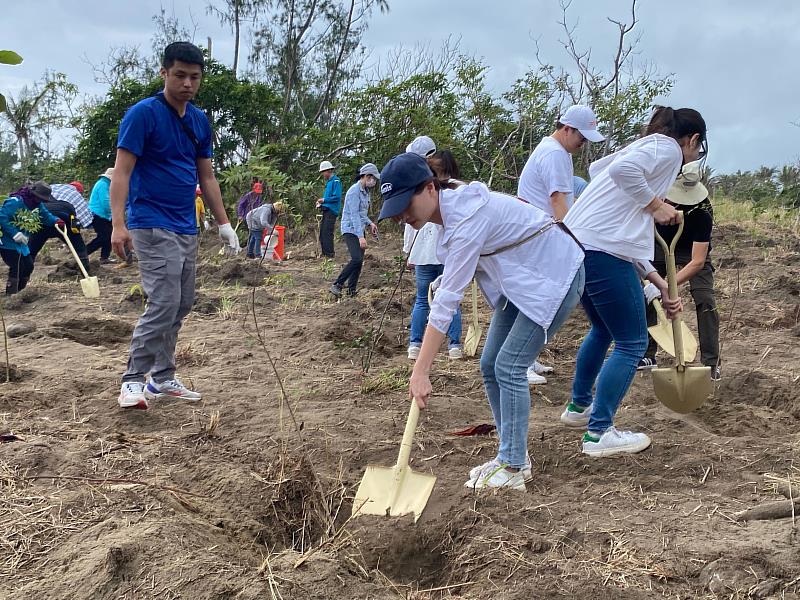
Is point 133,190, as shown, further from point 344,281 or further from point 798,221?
point 798,221

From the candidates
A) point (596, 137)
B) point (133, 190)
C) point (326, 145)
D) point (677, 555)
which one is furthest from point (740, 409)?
point (326, 145)

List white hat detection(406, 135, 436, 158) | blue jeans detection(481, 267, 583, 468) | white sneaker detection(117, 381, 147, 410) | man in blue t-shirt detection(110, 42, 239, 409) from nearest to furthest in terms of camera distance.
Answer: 1. blue jeans detection(481, 267, 583, 468)
2. man in blue t-shirt detection(110, 42, 239, 409)
3. white sneaker detection(117, 381, 147, 410)
4. white hat detection(406, 135, 436, 158)

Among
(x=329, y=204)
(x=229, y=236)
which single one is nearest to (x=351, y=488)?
(x=229, y=236)

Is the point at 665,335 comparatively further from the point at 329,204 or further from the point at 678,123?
the point at 329,204

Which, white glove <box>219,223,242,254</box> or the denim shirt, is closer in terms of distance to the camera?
white glove <box>219,223,242,254</box>

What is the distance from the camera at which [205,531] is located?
256cm

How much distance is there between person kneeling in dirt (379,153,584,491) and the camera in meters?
2.62

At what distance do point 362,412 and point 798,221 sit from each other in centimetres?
1213

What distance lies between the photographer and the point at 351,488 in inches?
120

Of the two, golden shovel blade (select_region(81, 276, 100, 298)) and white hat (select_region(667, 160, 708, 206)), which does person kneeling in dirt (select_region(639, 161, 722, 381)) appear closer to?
white hat (select_region(667, 160, 708, 206))

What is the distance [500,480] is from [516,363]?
1.57ft

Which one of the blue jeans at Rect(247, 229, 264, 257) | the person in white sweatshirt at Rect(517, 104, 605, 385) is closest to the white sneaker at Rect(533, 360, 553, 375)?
the person in white sweatshirt at Rect(517, 104, 605, 385)

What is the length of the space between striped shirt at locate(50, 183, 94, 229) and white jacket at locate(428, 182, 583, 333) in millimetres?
8987

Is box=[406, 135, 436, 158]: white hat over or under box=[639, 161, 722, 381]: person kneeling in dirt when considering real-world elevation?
over
